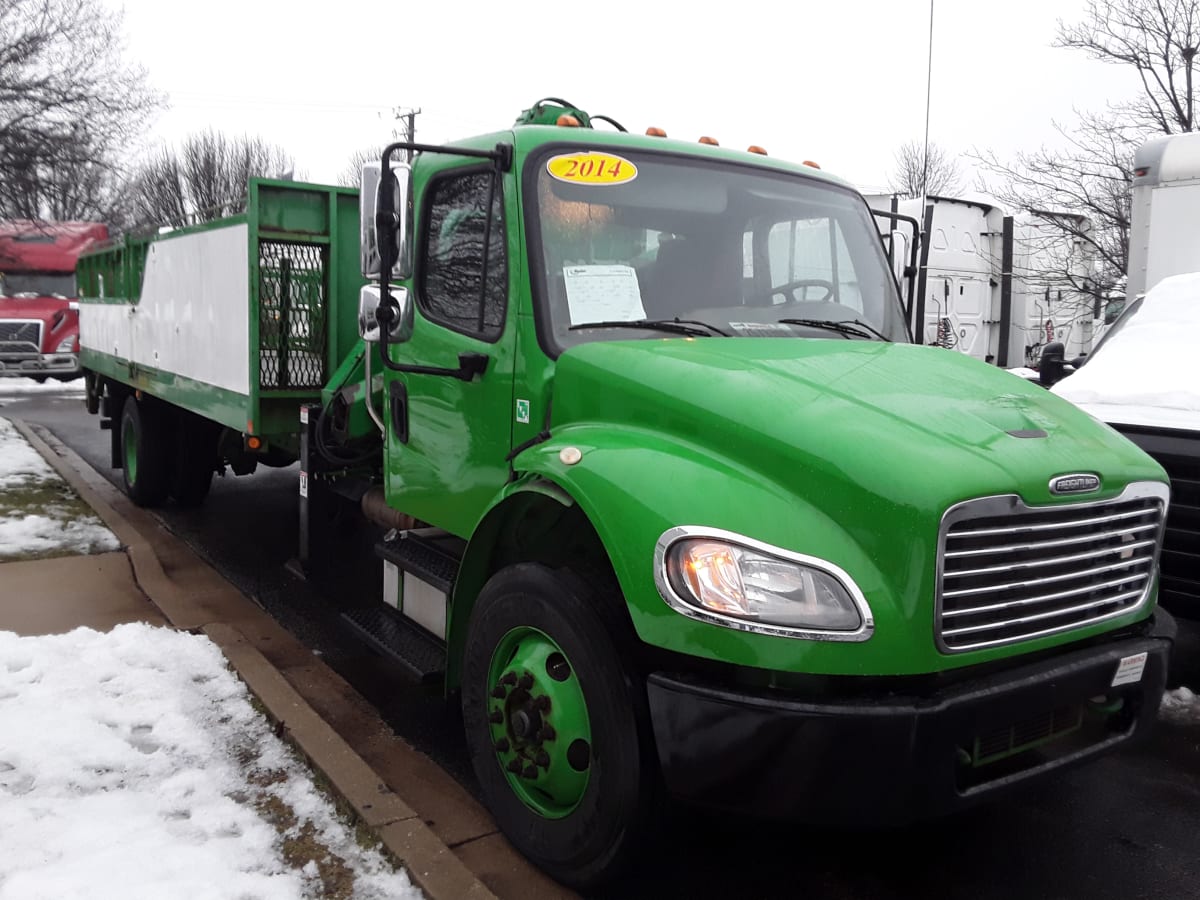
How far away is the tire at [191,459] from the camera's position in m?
8.87

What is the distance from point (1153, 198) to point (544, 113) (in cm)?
648

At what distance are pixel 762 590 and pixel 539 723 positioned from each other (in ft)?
3.22

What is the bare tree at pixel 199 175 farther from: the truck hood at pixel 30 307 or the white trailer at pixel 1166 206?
the white trailer at pixel 1166 206

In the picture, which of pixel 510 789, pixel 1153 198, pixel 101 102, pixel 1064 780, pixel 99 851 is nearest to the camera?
pixel 99 851

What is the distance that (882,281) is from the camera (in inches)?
171

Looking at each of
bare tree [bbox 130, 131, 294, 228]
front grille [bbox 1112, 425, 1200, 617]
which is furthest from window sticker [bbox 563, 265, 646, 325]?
bare tree [bbox 130, 131, 294, 228]

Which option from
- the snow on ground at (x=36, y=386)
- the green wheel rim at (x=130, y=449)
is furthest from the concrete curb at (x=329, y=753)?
the snow on ground at (x=36, y=386)

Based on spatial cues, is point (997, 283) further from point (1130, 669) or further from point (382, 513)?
point (1130, 669)

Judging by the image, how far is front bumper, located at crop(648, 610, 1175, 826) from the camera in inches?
102

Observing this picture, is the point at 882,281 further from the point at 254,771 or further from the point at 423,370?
the point at 254,771

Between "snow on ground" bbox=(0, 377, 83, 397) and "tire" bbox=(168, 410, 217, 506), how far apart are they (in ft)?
52.5

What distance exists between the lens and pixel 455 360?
4023 mm

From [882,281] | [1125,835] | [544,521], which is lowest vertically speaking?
[1125,835]

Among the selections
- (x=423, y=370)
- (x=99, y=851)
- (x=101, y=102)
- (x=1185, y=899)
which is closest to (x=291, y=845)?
(x=99, y=851)
